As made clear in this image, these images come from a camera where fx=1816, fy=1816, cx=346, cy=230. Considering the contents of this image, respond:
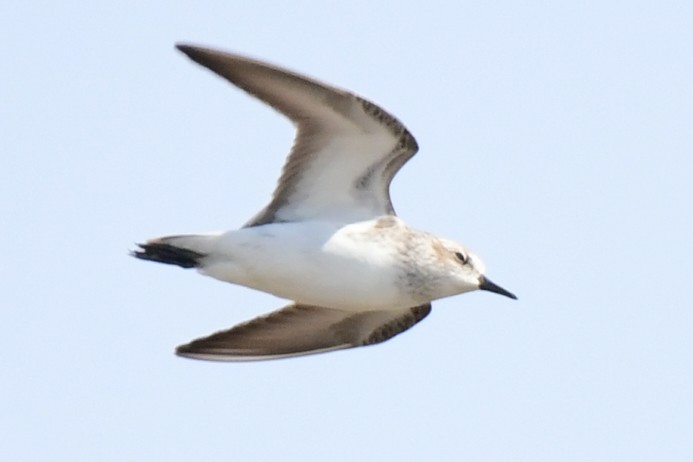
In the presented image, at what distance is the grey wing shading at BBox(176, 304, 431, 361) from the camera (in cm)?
1496

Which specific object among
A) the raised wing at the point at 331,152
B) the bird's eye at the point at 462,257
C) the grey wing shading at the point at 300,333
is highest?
the raised wing at the point at 331,152

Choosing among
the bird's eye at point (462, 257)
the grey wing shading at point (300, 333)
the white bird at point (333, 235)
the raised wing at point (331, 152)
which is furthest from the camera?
the grey wing shading at point (300, 333)

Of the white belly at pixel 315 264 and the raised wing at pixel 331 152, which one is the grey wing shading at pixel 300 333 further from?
the raised wing at pixel 331 152

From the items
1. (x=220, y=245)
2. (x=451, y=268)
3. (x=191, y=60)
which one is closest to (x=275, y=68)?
(x=191, y=60)

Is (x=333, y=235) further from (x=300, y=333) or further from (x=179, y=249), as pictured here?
(x=300, y=333)

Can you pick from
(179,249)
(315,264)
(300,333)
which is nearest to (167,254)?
(179,249)

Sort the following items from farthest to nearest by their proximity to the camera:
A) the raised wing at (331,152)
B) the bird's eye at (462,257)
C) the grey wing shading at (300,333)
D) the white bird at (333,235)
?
the grey wing shading at (300,333) < the bird's eye at (462,257) < the white bird at (333,235) < the raised wing at (331,152)

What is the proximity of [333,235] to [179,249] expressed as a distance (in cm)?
120

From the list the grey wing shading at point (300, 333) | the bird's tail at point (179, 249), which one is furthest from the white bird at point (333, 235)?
the grey wing shading at point (300, 333)

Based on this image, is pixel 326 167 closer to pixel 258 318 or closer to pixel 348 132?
pixel 348 132

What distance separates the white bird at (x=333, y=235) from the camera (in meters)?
13.4

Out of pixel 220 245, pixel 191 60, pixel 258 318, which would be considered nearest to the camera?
pixel 191 60

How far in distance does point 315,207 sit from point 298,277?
0.66 m

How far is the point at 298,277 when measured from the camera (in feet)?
44.7
